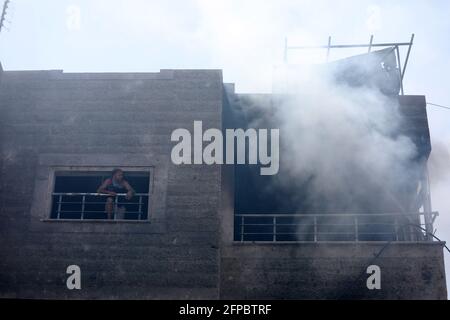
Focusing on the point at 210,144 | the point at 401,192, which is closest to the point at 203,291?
the point at 210,144

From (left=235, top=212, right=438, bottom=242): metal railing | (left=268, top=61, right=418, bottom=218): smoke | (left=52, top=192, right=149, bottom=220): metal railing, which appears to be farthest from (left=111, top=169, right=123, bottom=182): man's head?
(left=268, top=61, right=418, bottom=218): smoke

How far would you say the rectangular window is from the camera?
12758mm

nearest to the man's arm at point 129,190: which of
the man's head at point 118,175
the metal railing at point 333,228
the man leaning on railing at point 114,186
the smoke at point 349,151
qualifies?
the man leaning on railing at point 114,186

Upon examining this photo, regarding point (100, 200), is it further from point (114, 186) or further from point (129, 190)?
point (129, 190)

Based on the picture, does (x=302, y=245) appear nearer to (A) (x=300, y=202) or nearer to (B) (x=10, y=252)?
(A) (x=300, y=202)

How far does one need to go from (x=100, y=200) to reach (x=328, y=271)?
5.39 m

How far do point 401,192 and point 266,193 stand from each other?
3.46m

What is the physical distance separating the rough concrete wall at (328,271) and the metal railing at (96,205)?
2.28 meters

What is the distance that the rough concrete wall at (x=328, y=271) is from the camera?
11.8 meters

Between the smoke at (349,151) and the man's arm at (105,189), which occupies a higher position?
the smoke at (349,151)

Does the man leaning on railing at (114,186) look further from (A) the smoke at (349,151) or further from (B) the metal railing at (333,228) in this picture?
(A) the smoke at (349,151)

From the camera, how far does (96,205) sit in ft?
43.8

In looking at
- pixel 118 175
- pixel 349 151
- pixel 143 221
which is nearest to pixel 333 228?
pixel 349 151
